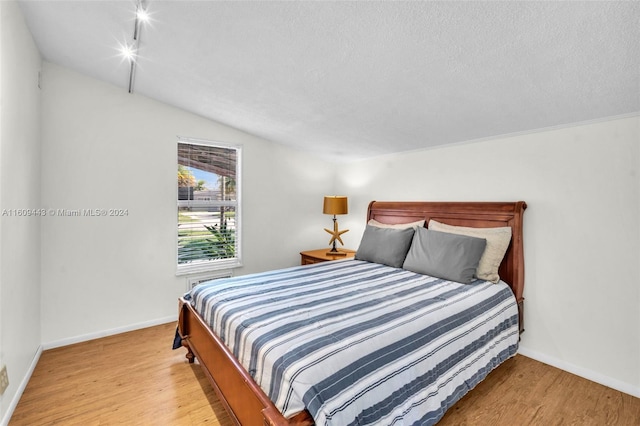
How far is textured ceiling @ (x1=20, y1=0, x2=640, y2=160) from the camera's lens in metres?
1.41

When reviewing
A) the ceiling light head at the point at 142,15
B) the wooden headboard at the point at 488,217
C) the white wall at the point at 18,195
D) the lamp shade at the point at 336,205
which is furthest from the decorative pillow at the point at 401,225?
the white wall at the point at 18,195

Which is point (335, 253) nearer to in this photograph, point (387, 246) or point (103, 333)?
point (387, 246)

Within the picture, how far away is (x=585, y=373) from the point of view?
2.21m

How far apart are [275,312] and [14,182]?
6.05 feet

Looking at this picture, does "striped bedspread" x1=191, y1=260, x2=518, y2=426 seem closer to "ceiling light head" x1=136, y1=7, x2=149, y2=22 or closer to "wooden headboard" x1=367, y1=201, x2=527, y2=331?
"wooden headboard" x1=367, y1=201, x2=527, y2=331

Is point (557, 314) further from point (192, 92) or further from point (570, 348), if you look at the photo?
point (192, 92)

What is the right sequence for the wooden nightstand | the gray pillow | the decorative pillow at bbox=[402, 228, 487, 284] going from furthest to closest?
the wooden nightstand < the gray pillow < the decorative pillow at bbox=[402, 228, 487, 284]

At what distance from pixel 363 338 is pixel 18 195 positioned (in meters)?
2.38

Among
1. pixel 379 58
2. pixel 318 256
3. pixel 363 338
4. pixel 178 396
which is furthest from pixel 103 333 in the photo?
pixel 379 58

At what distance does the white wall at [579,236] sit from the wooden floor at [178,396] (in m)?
0.26

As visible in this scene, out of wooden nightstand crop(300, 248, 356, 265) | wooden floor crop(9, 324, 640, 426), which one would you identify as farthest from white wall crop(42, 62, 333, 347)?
wooden nightstand crop(300, 248, 356, 265)

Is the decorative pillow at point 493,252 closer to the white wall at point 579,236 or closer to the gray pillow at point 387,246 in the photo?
the white wall at point 579,236

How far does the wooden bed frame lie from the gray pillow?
39 cm

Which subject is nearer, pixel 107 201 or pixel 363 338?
pixel 363 338
